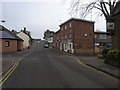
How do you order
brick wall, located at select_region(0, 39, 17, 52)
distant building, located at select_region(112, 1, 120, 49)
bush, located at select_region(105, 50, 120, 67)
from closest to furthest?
bush, located at select_region(105, 50, 120, 67)
distant building, located at select_region(112, 1, 120, 49)
brick wall, located at select_region(0, 39, 17, 52)

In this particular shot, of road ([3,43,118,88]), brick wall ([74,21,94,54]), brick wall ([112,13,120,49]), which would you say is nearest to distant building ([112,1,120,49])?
brick wall ([112,13,120,49])

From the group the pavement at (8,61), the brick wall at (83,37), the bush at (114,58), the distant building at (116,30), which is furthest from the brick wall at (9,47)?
the bush at (114,58)

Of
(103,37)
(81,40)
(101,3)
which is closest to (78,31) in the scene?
(81,40)

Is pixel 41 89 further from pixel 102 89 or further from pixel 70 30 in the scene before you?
pixel 70 30

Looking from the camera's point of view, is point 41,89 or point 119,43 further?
point 119,43

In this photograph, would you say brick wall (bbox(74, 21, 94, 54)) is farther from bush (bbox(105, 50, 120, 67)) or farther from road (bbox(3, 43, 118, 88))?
road (bbox(3, 43, 118, 88))

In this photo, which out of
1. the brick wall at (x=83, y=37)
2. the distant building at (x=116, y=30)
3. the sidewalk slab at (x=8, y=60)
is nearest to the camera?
the sidewalk slab at (x=8, y=60)

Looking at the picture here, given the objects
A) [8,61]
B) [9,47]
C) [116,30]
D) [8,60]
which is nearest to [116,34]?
[116,30]

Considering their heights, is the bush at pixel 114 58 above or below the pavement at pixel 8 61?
above

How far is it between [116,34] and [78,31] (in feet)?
73.2

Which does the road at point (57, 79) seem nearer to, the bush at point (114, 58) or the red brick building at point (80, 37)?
the bush at point (114, 58)

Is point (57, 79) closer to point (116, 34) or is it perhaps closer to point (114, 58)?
point (114, 58)

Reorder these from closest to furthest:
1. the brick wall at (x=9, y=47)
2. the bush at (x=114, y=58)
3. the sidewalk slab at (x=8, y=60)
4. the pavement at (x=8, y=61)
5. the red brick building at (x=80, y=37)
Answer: the bush at (x=114, y=58), the pavement at (x=8, y=61), the sidewalk slab at (x=8, y=60), the brick wall at (x=9, y=47), the red brick building at (x=80, y=37)

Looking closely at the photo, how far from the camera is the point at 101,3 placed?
79.4 ft
